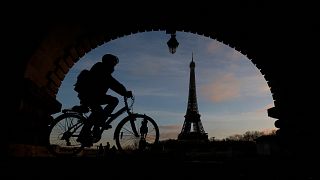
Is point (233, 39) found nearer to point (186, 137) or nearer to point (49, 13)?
point (49, 13)

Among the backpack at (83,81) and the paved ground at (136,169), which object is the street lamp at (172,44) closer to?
the backpack at (83,81)

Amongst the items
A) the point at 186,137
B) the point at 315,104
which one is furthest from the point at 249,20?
the point at 186,137

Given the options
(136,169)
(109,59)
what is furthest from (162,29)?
(136,169)

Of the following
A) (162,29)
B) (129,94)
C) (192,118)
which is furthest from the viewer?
(192,118)

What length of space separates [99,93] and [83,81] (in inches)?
14.5

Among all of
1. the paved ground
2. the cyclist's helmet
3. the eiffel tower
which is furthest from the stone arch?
the eiffel tower

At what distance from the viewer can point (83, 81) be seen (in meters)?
6.94

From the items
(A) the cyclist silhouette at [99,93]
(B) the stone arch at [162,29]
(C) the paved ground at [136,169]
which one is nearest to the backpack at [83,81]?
(A) the cyclist silhouette at [99,93]

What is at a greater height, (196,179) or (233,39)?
(233,39)

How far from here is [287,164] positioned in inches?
195

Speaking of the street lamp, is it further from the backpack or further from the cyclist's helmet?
the backpack

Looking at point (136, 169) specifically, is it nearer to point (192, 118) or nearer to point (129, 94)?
point (129, 94)

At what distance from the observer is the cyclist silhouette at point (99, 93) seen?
693 centimetres

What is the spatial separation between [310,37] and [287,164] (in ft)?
12.1
